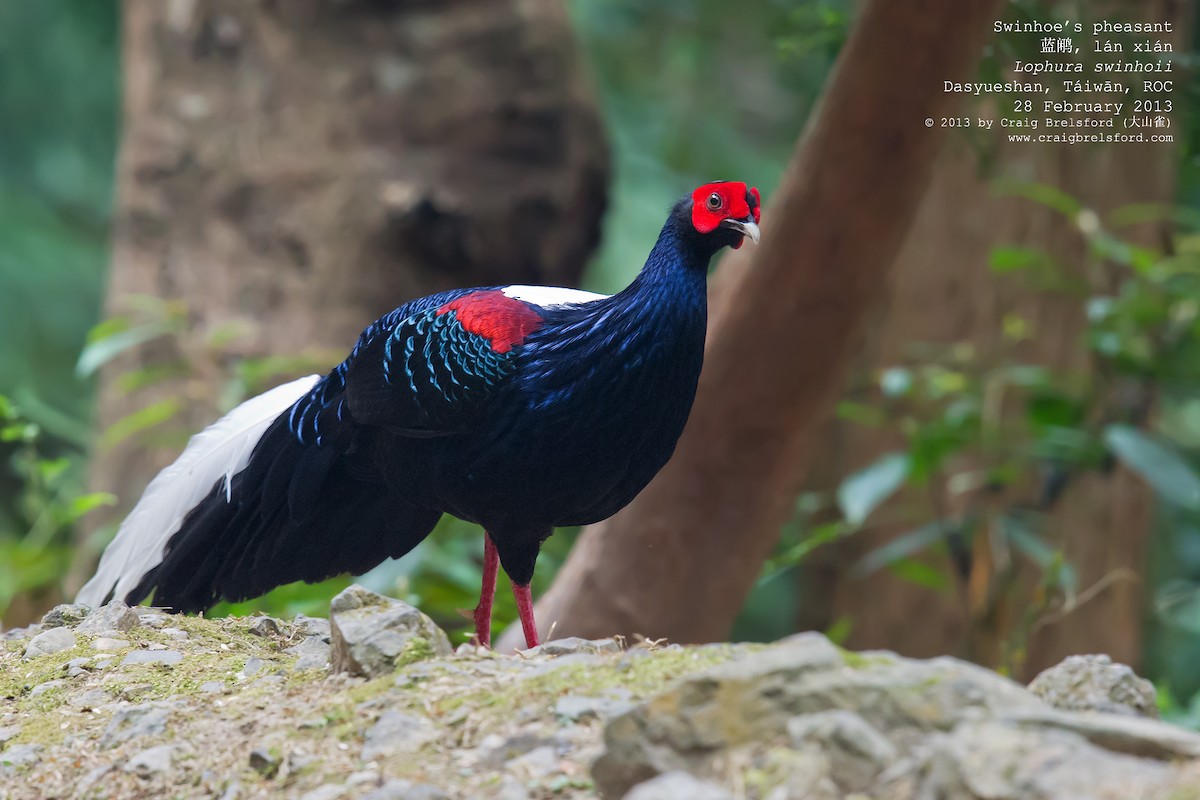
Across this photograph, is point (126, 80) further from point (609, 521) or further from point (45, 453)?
point (45, 453)

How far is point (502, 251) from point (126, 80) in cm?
256

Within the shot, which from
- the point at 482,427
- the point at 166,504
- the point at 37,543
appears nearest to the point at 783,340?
the point at 482,427

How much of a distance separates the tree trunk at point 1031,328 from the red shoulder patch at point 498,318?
3.36 meters

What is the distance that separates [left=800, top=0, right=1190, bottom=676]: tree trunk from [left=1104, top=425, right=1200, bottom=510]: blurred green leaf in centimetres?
107

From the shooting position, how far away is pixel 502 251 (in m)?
6.68

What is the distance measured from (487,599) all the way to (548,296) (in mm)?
965

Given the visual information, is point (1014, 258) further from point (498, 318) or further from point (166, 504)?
point (166, 504)

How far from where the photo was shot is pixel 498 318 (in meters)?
3.55

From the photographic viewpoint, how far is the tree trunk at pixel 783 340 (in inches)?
185

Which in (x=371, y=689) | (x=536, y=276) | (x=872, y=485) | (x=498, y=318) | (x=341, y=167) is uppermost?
(x=341, y=167)

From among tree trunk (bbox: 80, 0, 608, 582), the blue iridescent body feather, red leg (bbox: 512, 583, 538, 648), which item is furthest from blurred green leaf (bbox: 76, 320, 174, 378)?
red leg (bbox: 512, 583, 538, 648)

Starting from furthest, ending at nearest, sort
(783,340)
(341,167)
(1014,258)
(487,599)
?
(341,167) → (1014,258) → (783,340) → (487,599)

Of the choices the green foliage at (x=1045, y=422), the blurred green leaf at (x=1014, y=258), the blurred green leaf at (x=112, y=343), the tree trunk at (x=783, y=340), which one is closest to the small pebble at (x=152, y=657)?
the tree trunk at (x=783, y=340)

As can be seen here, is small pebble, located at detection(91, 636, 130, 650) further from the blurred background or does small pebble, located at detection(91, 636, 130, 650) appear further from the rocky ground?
the blurred background
